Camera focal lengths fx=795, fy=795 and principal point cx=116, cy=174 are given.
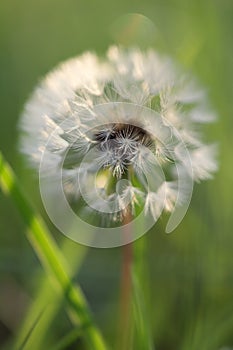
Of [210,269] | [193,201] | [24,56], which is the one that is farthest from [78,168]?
[24,56]

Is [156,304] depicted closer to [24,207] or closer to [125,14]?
[24,207]

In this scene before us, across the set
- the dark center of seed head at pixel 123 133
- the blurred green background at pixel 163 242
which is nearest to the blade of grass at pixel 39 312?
the blurred green background at pixel 163 242

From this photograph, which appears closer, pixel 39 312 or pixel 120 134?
pixel 120 134

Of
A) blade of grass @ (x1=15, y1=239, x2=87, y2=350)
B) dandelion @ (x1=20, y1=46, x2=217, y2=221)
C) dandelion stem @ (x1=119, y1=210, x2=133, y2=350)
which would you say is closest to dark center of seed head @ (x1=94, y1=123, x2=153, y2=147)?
dandelion @ (x1=20, y1=46, x2=217, y2=221)

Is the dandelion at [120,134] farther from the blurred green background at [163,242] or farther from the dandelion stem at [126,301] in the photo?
the blurred green background at [163,242]

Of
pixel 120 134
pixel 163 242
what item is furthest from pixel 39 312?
pixel 163 242

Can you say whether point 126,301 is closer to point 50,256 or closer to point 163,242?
point 50,256
